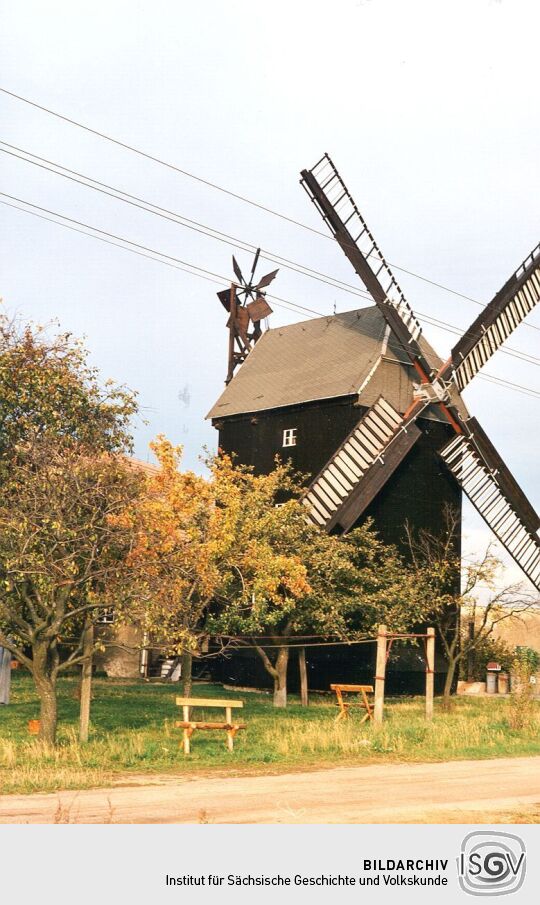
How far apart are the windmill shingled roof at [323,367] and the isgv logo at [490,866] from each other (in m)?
29.1

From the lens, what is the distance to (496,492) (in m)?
40.8

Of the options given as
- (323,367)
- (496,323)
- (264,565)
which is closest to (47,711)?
(264,565)

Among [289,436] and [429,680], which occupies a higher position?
[289,436]

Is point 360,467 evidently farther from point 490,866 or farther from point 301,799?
point 490,866

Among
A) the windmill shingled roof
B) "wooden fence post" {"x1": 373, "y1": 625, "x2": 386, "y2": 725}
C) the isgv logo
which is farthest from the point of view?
the windmill shingled roof

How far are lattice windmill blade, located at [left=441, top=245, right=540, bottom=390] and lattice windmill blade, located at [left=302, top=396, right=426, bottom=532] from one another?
307 centimetres

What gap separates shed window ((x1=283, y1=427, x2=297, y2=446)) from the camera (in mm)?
40625

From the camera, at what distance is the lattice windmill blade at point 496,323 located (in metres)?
40.3

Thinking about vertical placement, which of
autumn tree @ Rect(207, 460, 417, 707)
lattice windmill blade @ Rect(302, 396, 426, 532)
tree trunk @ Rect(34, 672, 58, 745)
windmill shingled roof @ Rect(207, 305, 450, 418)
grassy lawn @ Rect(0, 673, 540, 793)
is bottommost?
grassy lawn @ Rect(0, 673, 540, 793)

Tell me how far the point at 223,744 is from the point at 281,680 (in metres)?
12.2

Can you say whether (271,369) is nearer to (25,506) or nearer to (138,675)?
(138,675)

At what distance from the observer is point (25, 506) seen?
2111cm

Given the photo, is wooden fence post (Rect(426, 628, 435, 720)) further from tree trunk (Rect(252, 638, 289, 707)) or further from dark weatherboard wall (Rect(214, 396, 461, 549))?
dark weatherboard wall (Rect(214, 396, 461, 549))

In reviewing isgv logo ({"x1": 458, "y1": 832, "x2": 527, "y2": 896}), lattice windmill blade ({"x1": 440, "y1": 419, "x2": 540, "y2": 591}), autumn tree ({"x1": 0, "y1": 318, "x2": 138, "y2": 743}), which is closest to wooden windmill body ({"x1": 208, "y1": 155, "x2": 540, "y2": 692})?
lattice windmill blade ({"x1": 440, "y1": 419, "x2": 540, "y2": 591})
